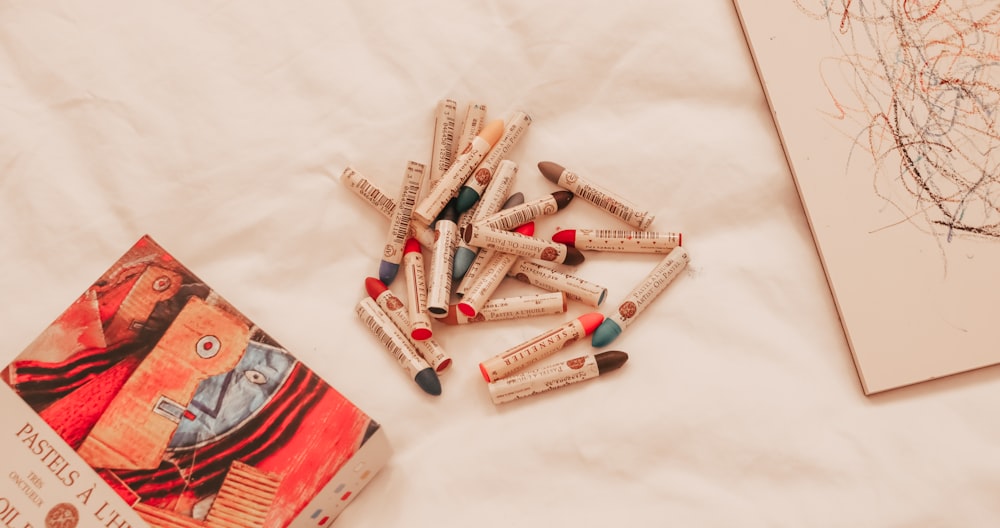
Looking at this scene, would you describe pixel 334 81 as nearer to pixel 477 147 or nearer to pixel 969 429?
pixel 477 147

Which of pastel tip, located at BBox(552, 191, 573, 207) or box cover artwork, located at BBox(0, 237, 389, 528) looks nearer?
box cover artwork, located at BBox(0, 237, 389, 528)

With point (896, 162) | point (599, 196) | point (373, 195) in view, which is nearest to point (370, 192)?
point (373, 195)

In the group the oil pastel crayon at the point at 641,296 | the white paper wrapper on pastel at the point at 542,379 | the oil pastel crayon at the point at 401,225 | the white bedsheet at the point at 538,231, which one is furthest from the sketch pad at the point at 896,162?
the oil pastel crayon at the point at 401,225

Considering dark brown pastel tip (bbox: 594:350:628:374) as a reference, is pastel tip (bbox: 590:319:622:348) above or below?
above

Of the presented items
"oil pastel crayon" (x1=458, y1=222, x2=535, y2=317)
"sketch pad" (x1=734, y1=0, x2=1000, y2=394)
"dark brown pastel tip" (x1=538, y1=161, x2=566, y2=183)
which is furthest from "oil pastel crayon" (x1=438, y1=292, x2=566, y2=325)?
"sketch pad" (x1=734, y1=0, x2=1000, y2=394)

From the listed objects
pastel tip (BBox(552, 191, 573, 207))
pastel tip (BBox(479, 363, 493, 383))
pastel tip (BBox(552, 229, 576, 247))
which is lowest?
pastel tip (BBox(479, 363, 493, 383))

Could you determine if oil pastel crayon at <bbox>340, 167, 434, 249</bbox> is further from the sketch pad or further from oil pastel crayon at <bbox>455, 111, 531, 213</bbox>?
the sketch pad
